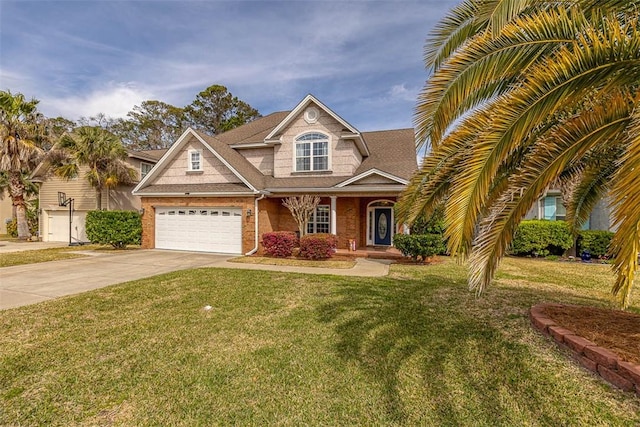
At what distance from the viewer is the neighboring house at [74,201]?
20.5 meters

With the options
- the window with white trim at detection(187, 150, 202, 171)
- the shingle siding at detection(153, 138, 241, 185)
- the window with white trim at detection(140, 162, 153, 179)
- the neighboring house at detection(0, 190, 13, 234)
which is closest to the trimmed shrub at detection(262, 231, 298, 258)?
the shingle siding at detection(153, 138, 241, 185)

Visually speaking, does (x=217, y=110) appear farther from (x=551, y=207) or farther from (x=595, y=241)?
(x=595, y=241)

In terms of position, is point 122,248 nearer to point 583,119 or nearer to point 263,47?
point 263,47

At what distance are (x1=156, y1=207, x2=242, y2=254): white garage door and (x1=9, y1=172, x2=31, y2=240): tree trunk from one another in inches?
497

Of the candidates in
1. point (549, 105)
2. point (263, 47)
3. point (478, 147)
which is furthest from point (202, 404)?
point (263, 47)

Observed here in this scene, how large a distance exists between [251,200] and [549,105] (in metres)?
12.8

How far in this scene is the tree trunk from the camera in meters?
20.3

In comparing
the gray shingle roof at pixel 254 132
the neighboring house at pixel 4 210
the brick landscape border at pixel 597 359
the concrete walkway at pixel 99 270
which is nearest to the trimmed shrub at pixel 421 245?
the concrete walkway at pixel 99 270

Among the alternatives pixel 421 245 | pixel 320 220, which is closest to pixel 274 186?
pixel 320 220

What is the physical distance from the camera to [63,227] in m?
20.9

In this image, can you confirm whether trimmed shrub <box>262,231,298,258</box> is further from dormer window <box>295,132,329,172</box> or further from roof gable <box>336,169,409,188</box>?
dormer window <box>295,132,329,172</box>

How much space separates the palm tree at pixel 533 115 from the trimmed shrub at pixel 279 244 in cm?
971

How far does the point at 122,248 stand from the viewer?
16.0 metres

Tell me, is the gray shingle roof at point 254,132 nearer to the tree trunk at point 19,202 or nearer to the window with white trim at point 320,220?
the window with white trim at point 320,220
